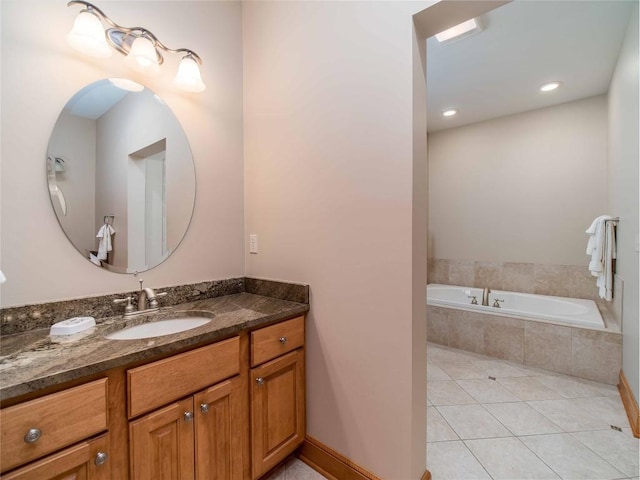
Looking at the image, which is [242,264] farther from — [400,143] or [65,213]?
[400,143]

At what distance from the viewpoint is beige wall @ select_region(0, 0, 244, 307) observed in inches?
42.0

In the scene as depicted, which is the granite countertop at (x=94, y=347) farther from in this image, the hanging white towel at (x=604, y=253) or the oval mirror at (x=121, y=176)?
the hanging white towel at (x=604, y=253)

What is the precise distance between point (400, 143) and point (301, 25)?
0.95m

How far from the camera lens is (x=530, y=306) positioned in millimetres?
3203

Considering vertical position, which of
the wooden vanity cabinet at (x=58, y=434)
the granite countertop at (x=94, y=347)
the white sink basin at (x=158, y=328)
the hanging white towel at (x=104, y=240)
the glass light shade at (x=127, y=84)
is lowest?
the wooden vanity cabinet at (x=58, y=434)

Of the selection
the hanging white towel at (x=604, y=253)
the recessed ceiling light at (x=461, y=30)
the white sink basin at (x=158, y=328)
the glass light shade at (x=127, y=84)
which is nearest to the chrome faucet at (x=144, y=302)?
the white sink basin at (x=158, y=328)

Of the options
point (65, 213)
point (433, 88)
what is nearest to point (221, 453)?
point (65, 213)

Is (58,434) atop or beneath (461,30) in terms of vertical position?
beneath

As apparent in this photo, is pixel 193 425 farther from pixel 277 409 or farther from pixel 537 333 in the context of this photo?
pixel 537 333

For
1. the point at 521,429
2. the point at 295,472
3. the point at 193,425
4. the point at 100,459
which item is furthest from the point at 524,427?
the point at 100,459

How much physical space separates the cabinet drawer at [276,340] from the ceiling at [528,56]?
2.27 metres

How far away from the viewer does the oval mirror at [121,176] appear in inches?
47.8

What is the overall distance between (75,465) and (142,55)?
5.22 ft

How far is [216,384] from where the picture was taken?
43.4 inches
